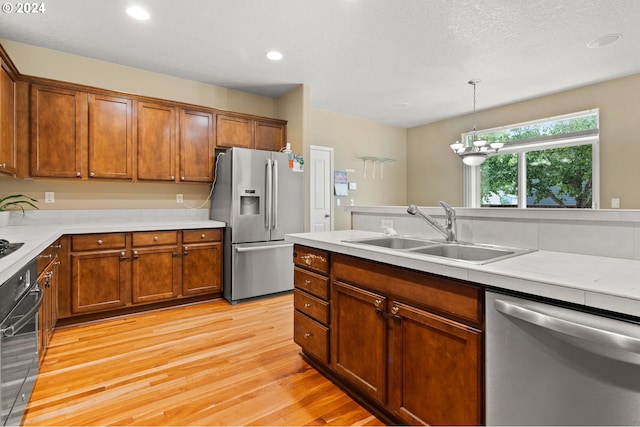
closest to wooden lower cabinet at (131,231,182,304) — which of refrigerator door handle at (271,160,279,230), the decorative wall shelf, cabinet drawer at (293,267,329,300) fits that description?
refrigerator door handle at (271,160,279,230)

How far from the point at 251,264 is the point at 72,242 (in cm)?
169

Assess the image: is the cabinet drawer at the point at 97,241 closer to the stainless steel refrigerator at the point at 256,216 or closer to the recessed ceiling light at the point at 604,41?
the stainless steel refrigerator at the point at 256,216

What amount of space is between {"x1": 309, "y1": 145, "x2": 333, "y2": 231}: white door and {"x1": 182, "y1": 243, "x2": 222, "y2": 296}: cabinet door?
1.94 metres

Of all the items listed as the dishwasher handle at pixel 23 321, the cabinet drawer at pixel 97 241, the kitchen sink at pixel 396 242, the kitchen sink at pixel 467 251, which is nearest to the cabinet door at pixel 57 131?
the cabinet drawer at pixel 97 241

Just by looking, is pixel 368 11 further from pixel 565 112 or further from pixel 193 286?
pixel 565 112

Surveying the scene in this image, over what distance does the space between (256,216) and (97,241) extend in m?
1.56

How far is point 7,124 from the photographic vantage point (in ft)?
8.86

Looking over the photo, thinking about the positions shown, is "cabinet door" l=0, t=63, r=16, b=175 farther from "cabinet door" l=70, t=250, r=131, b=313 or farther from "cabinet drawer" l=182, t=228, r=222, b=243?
"cabinet drawer" l=182, t=228, r=222, b=243

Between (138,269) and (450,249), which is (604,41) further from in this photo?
(138,269)

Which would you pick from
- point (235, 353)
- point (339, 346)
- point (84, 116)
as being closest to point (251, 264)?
point (235, 353)

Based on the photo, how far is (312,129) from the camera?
545 centimetres

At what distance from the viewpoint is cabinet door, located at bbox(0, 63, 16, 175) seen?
2559 mm

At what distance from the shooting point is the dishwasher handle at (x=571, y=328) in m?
0.82

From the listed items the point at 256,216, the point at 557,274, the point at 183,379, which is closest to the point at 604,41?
the point at 557,274
